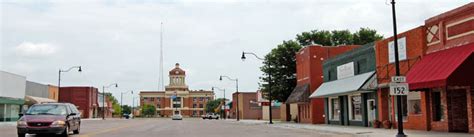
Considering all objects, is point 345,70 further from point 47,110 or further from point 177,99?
point 177,99

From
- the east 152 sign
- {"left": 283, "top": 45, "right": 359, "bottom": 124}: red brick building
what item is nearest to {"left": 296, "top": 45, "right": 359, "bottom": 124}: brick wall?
{"left": 283, "top": 45, "right": 359, "bottom": 124}: red brick building

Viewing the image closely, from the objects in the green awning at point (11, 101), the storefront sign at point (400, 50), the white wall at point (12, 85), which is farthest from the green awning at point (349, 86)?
the white wall at point (12, 85)

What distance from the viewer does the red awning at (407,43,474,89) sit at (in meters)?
23.9

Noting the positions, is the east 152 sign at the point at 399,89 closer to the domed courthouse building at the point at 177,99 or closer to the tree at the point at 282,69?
the tree at the point at 282,69

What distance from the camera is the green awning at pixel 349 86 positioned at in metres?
35.8

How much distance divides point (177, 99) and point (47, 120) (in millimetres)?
160255

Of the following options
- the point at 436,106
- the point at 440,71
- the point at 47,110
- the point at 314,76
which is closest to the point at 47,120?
the point at 47,110

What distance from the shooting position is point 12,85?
7019 cm

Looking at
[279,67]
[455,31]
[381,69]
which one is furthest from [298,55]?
[455,31]

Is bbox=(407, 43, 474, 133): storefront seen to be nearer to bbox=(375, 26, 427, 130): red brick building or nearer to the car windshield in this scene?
bbox=(375, 26, 427, 130): red brick building

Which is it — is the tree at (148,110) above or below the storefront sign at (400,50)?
below

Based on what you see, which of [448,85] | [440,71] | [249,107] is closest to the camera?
[448,85]

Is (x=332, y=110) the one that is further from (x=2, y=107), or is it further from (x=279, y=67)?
(x=2, y=107)

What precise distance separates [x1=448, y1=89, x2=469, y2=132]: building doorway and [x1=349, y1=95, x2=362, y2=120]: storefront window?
1299 centimetres
